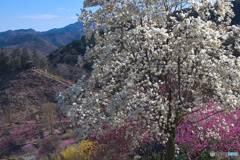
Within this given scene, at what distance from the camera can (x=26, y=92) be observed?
46.9m

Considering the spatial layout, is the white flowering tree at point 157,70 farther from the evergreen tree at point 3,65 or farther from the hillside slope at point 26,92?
the evergreen tree at point 3,65

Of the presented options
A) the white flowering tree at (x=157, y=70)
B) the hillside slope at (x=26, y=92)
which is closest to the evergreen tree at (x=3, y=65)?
the hillside slope at (x=26, y=92)

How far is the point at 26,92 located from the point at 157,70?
155 ft

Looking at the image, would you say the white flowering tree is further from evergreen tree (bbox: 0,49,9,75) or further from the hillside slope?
evergreen tree (bbox: 0,49,9,75)

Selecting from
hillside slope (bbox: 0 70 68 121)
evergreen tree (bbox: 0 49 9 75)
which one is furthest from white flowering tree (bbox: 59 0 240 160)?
evergreen tree (bbox: 0 49 9 75)

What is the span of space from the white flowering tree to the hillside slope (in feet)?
119

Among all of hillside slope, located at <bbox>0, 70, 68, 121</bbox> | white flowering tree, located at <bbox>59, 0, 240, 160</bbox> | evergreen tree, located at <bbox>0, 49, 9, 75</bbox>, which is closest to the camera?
white flowering tree, located at <bbox>59, 0, 240, 160</bbox>

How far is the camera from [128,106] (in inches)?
240

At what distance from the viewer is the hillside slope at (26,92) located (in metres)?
41.4

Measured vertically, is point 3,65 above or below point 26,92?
above

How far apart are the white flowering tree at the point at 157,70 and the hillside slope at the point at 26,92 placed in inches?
1428

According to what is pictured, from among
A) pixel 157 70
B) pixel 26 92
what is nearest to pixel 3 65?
pixel 26 92

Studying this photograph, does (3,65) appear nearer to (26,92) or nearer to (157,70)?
(26,92)

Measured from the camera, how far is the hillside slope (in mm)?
41441
